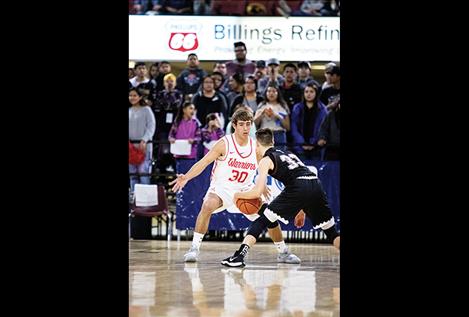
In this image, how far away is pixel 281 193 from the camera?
28.3 ft

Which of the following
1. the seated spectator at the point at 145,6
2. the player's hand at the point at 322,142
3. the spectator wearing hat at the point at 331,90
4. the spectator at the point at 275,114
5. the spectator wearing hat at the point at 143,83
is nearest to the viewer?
the spectator at the point at 275,114

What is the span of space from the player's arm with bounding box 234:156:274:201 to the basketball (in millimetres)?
89

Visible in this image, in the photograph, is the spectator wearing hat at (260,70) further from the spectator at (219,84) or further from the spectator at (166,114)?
the spectator at (166,114)

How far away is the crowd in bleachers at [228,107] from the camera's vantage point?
10773 millimetres

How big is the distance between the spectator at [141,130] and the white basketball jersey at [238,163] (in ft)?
9.46

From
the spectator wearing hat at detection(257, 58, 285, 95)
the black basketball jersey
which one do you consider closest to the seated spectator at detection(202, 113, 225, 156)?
the spectator wearing hat at detection(257, 58, 285, 95)

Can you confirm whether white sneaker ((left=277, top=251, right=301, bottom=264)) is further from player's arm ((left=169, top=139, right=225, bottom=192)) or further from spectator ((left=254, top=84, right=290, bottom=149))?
spectator ((left=254, top=84, right=290, bottom=149))

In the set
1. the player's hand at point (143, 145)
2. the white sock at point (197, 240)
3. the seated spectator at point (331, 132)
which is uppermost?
the seated spectator at point (331, 132)

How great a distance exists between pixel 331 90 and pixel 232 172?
10.1 ft

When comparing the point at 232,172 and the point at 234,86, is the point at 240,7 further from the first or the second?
the point at 232,172

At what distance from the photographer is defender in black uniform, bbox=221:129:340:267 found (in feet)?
28.0

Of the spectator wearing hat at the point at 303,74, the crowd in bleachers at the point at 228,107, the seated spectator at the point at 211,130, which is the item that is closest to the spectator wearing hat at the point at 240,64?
the crowd in bleachers at the point at 228,107
